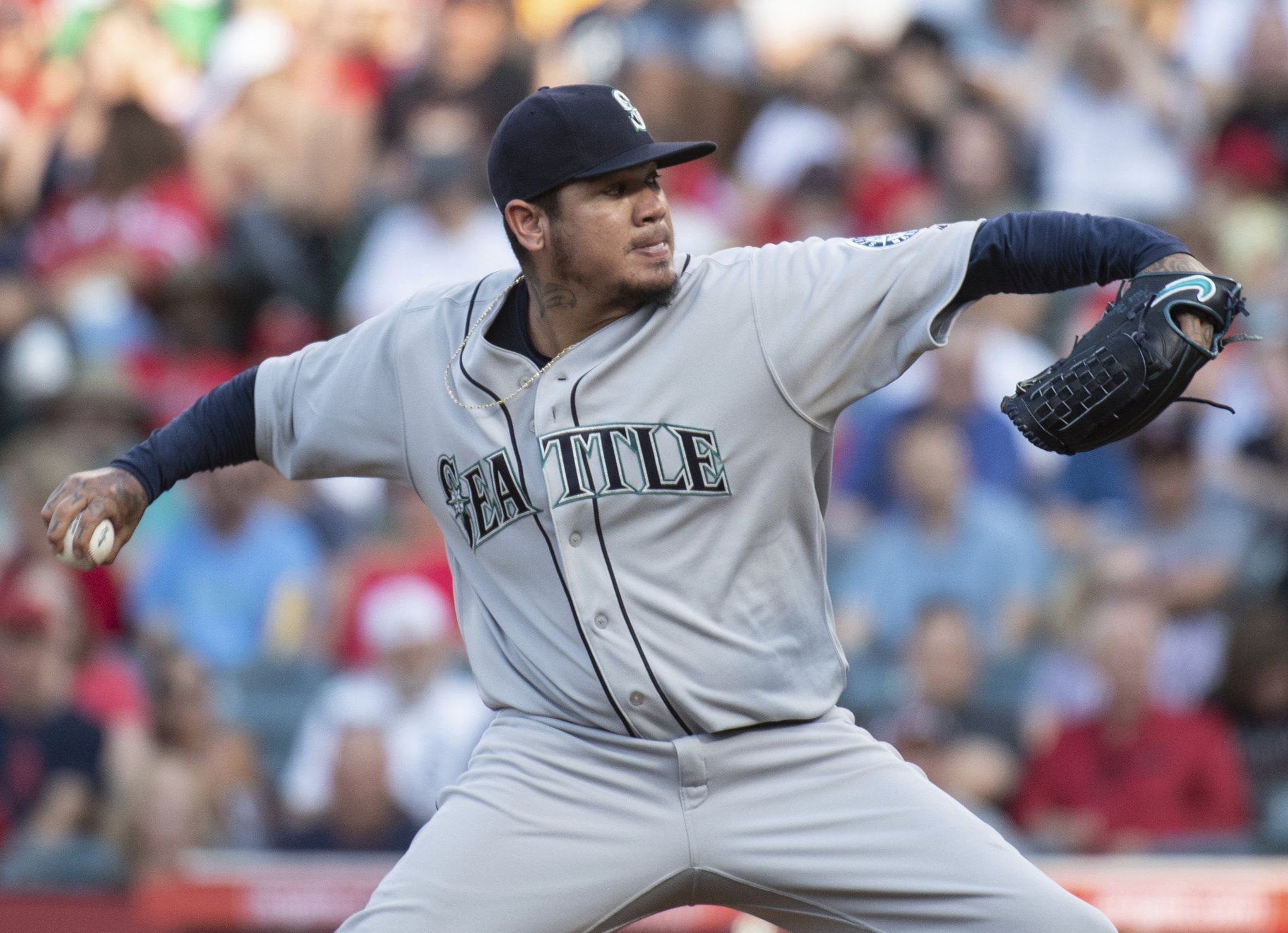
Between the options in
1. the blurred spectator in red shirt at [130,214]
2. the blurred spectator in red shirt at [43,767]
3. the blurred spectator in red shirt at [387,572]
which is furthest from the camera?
the blurred spectator in red shirt at [130,214]

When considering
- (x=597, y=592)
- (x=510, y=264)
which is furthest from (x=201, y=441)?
(x=510, y=264)

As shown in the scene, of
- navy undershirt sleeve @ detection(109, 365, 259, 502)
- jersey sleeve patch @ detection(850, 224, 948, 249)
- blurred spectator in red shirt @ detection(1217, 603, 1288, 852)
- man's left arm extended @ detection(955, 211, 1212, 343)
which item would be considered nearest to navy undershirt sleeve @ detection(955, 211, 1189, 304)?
man's left arm extended @ detection(955, 211, 1212, 343)

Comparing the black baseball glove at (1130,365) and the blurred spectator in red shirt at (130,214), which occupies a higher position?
the blurred spectator in red shirt at (130,214)

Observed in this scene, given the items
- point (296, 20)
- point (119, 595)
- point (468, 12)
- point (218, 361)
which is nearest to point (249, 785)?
point (119, 595)

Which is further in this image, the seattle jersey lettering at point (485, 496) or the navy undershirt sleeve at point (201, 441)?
the navy undershirt sleeve at point (201, 441)

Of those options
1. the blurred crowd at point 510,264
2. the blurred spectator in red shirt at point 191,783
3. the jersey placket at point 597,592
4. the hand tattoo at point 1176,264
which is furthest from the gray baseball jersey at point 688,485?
the blurred spectator in red shirt at point 191,783

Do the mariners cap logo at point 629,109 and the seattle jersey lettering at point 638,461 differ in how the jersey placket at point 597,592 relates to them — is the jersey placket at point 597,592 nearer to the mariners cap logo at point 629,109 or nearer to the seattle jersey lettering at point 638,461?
the seattle jersey lettering at point 638,461

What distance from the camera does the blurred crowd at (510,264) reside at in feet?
20.5

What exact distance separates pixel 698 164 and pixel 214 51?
3.52 meters

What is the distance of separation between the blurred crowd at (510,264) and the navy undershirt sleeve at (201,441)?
2744mm

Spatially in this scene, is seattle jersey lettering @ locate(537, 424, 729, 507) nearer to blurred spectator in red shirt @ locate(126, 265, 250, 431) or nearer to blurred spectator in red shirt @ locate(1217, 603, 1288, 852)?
blurred spectator in red shirt @ locate(1217, 603, 1288, 852)

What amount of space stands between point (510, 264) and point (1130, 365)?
18.0 ft

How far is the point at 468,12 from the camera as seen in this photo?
31.7 ft

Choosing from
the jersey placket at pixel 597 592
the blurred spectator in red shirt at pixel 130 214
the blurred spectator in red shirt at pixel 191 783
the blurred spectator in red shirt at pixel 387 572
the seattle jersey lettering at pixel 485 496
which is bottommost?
the blurred spectator in red shirt at pixel 191 783
